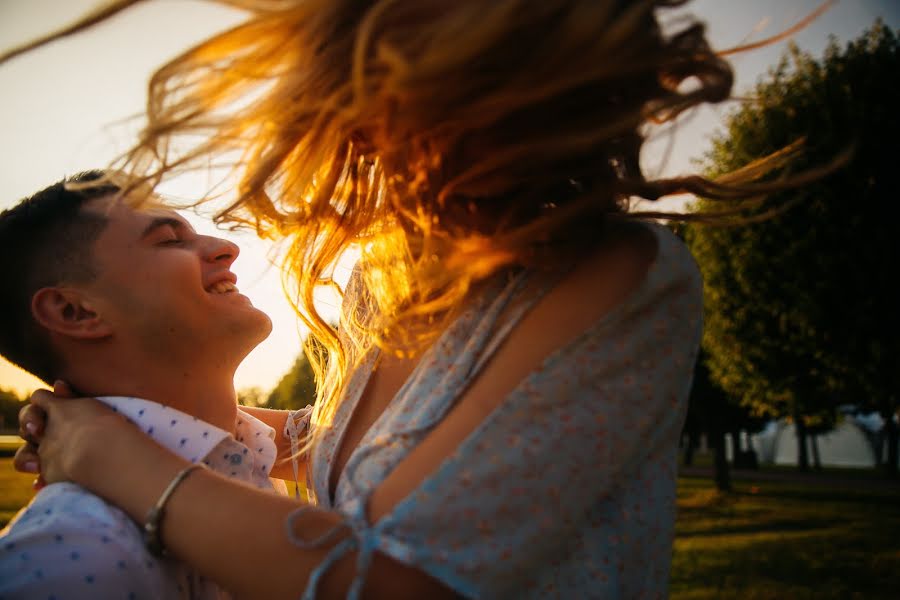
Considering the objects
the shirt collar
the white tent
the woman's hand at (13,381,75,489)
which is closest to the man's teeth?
the shirt collar

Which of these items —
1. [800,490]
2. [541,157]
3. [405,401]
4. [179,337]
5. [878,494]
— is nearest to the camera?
[541,157]

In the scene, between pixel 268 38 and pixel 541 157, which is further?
pixel 268 38

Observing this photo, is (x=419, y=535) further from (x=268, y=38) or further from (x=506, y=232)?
(x=268, y=38)

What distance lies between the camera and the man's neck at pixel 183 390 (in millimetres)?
2561

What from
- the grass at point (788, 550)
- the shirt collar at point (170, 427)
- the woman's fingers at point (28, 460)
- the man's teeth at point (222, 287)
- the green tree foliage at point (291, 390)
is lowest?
the grass at point (788, 550)

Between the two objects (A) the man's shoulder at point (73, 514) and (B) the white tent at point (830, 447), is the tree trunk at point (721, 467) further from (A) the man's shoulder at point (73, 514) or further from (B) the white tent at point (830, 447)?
(B) the white tent at point (830, 447)

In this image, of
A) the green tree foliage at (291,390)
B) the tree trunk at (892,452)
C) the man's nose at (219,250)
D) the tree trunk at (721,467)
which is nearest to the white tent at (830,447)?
the tree trunk at (892,452)

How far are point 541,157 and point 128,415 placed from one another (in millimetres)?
1658

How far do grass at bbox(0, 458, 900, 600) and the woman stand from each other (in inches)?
148

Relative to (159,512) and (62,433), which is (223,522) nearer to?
(159,512)

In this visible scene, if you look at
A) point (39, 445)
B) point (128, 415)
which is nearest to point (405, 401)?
point (128, 415)

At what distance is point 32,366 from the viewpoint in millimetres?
→ 2770

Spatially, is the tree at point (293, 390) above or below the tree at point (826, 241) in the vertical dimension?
below

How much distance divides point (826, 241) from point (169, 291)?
16.7 m
